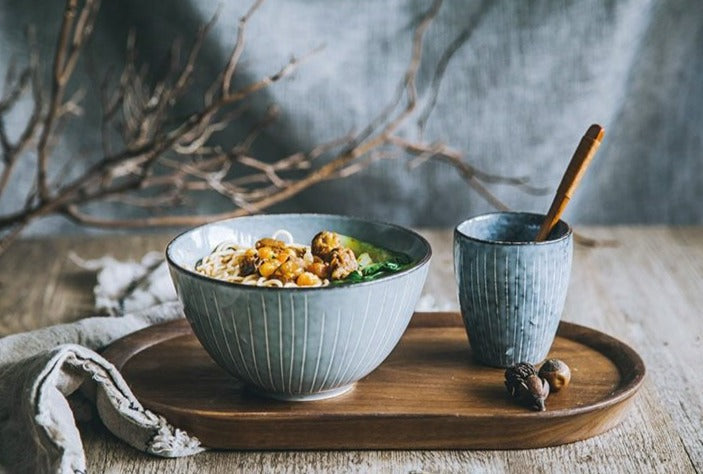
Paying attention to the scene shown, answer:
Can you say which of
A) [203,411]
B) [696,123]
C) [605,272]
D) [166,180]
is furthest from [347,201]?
[203,411]

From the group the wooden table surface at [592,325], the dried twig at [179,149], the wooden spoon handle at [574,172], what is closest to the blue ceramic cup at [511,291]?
the wooden spoon handle at [574,172]

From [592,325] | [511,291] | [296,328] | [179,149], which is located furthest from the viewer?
[179,149]

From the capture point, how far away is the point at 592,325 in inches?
56.5

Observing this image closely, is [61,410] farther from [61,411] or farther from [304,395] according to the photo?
[304,395]

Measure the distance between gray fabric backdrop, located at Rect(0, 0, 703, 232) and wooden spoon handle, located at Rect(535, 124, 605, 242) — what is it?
873 mm

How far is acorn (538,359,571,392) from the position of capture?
1074mm

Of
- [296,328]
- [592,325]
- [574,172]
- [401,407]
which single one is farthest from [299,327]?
[592,325]

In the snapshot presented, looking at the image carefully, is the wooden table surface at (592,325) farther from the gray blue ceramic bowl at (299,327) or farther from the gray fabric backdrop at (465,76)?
the gray fabric backdrop at (465,76)

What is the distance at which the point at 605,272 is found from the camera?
1.68m

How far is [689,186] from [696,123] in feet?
0.48

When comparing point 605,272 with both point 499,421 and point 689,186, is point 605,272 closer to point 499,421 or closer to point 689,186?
point 689,186

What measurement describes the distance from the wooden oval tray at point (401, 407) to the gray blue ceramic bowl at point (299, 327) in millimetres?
35

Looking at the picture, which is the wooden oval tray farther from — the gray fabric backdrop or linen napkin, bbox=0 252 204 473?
the gray fabric backdrop

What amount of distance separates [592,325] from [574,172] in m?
0.37
